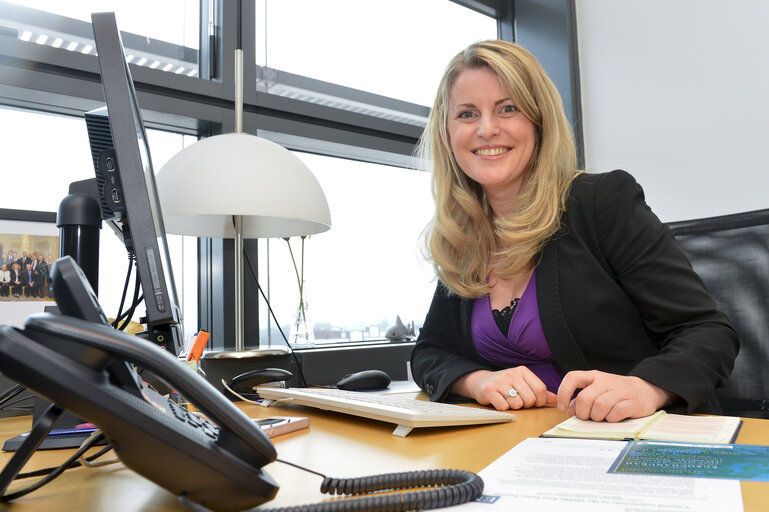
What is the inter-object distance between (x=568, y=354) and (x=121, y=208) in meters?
0.79

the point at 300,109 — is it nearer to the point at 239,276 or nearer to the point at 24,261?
the point at 239,276

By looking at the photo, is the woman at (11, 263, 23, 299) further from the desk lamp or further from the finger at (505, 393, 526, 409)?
the finger at (505, 393, 526, 409)

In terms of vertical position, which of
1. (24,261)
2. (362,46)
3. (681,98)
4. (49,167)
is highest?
(362,46)

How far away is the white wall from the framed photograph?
82.0 inches

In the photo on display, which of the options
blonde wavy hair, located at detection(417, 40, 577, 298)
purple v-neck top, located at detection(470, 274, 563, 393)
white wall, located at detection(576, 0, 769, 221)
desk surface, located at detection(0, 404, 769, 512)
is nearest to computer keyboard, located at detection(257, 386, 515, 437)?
desk surface, located at detection(0, 404, 769, 512)

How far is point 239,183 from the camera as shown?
1168 mm

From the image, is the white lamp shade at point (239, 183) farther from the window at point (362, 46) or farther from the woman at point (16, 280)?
the window at point (362, 46)

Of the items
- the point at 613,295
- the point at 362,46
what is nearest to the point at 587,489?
the point at 613,295

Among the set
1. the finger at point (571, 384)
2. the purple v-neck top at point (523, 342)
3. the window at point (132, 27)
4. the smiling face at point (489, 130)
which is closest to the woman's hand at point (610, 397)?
the finger at point (571, 384)

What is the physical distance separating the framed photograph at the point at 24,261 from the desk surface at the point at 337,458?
0.32m

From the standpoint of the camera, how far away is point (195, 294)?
5.53ft

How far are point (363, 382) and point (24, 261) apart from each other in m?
0.70

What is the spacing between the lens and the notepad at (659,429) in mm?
640

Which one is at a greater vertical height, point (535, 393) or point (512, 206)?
point (512, 206)
